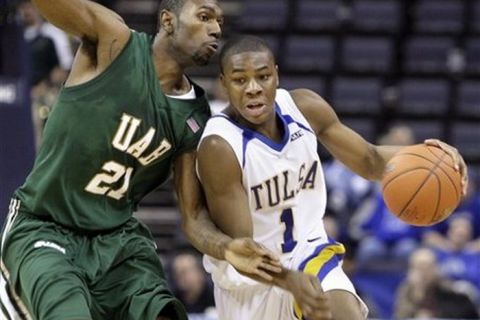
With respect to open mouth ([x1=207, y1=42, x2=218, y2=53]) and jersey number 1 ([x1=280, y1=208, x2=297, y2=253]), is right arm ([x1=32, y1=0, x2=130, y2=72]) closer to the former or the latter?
open mouth ([x1=207, y1=42, x2=218, y2=53])

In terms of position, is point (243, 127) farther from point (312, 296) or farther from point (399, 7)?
point (399, 7)

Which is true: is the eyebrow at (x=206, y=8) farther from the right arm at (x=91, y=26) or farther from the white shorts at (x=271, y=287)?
the white shorts at (x=271, y=287)

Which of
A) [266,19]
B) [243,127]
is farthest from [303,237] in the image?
[266,19]

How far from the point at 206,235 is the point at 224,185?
0.81 feet

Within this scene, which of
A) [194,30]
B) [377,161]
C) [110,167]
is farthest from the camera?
[377,161]

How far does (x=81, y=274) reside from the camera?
5.80 meters

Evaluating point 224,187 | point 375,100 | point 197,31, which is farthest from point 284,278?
point 375,100

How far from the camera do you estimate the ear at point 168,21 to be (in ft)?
19.9

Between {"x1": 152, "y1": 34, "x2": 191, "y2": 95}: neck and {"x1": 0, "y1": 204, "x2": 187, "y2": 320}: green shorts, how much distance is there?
655 millimetres

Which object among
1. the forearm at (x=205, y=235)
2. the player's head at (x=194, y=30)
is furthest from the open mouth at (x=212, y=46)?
the forearm at (x=205, y=235)

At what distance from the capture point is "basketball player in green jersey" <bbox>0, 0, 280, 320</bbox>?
5.78m

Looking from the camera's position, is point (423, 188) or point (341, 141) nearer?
point (423, 188)

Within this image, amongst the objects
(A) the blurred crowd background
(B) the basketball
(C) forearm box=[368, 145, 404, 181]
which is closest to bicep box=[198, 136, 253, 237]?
(B) the basketball

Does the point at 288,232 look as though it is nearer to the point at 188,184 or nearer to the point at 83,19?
the point at 188,184
